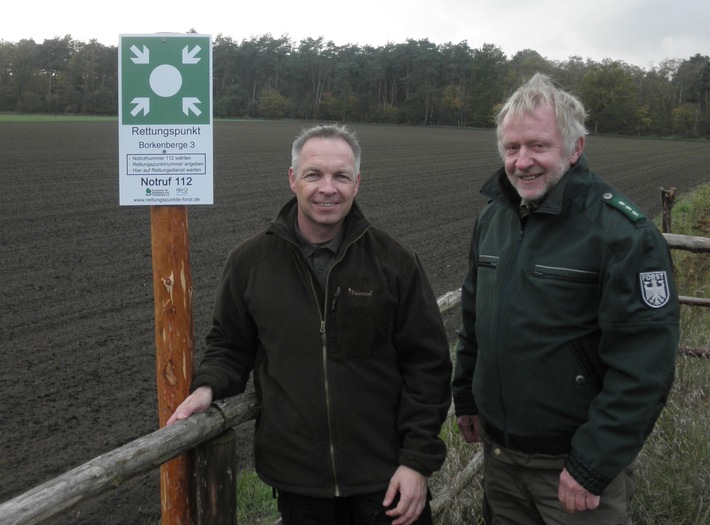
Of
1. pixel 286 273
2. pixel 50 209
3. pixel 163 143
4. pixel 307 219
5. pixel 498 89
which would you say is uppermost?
pixel 498 89

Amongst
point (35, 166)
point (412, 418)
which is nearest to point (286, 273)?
point (412, 418)

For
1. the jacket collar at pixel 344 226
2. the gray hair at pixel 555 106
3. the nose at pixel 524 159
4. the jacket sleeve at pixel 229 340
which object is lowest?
the jacket sleeve at pixel 229 340

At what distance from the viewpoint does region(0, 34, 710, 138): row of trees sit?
72562 mm

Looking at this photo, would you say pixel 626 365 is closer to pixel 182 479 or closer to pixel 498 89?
pixel 182 479

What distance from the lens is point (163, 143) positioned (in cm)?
244

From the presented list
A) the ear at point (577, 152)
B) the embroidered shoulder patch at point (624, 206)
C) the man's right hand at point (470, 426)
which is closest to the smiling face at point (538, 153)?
the ear at point (577, 152)

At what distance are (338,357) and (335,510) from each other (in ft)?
1.63

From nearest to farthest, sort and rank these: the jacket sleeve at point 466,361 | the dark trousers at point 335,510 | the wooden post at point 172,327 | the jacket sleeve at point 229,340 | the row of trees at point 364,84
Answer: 1. the dark trousers at point 335,510
2. the jacket sleeve at point 229,340
3. the wooden post at point 172,327
4. the jacket sleeve at point 466,361
5. the row of trees at point 364,84

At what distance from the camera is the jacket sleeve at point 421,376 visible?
2287 mm

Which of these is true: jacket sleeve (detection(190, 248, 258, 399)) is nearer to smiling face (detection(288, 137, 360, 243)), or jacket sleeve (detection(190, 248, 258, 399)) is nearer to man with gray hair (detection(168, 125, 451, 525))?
man with gray hair (detection(168, 125, 451, 525))

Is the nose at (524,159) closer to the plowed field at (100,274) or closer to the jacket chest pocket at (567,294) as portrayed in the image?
the jacket chest pocket at (567,294)

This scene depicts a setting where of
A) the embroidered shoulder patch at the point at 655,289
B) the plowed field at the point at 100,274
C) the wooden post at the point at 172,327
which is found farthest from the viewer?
the plowed field at the point at 100,274

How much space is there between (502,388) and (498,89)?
88.2 m

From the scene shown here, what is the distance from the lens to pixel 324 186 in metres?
2.30
